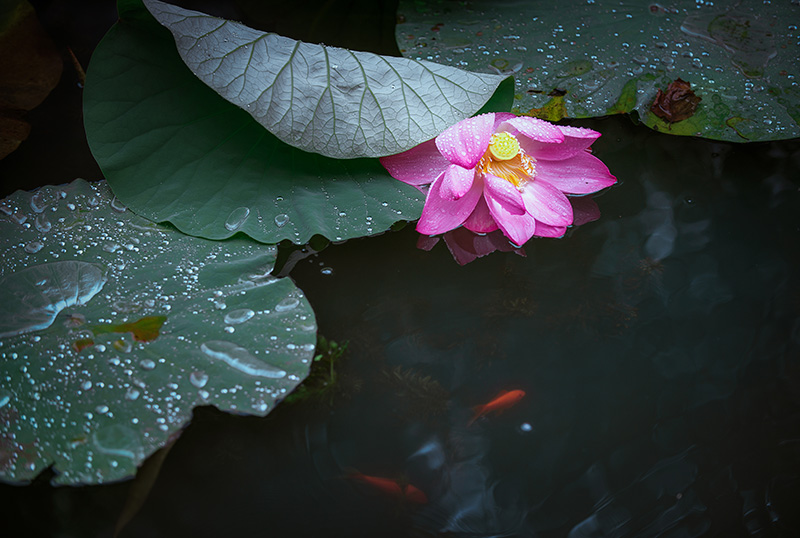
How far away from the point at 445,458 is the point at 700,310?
688 mm

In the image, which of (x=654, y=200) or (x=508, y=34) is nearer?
(x=654, y=200)

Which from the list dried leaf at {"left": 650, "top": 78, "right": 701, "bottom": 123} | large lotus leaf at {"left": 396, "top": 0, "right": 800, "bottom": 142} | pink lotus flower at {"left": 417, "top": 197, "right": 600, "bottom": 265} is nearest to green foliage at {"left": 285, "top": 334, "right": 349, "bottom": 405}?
pink lotus flower at {"left": 417, "top": 197, "right": 600, "bottom": 265}

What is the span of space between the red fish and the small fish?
0.17 metres

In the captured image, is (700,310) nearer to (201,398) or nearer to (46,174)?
(201,398)

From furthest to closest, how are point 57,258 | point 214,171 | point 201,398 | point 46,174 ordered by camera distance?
point 46,174 < point 214,171 < point 57,258 < point 201,398

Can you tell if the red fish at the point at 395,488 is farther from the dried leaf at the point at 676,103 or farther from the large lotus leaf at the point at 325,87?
the dried leaf at the point at 676,103

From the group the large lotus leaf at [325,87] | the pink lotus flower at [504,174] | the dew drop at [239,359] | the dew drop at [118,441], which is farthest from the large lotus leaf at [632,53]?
the dew drop at [118,441]

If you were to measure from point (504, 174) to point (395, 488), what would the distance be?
0.74m

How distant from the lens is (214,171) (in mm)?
1185

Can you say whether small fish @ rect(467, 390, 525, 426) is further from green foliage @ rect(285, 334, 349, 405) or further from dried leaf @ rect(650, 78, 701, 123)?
dried leaf @ rect(650, 78, 701, 123)

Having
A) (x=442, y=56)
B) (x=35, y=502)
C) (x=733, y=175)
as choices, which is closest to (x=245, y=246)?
(x=35, y=502)

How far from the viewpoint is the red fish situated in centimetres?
93

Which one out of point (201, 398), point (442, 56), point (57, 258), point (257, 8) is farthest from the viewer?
point (257, 8)

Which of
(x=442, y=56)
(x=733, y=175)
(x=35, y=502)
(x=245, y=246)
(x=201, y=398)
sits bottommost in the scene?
(x=35, y=502)
